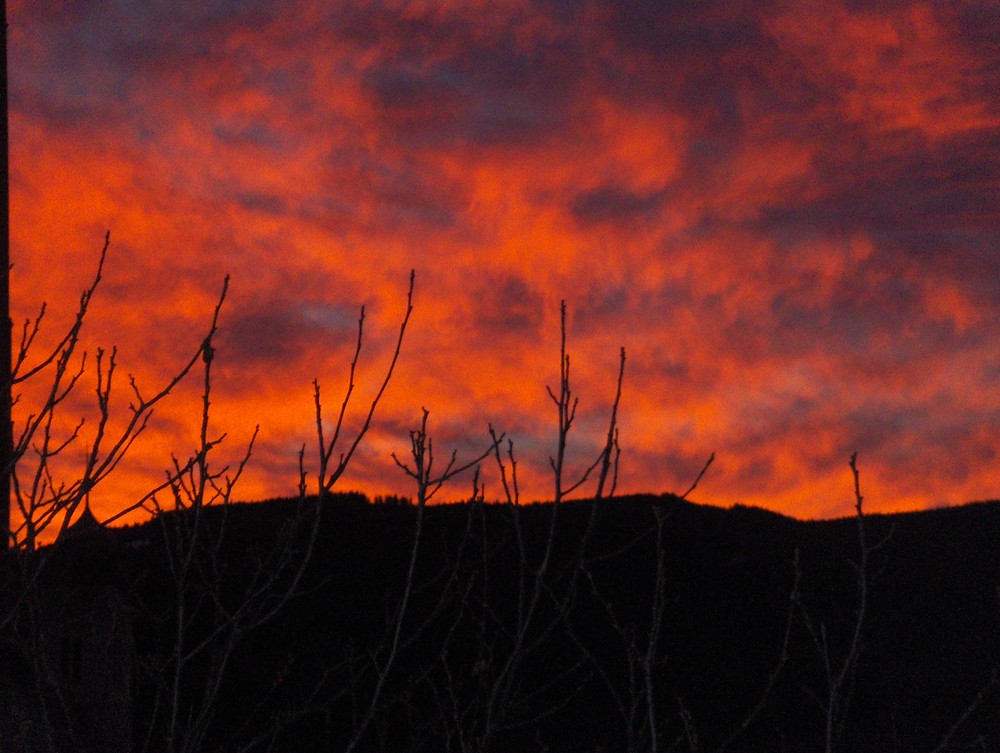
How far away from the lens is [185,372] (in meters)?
3.50

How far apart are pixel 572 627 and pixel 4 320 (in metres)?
7.96

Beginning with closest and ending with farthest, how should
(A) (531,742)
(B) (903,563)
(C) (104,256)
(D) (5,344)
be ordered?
(C) (104,256) → (D) (5,344) → (A) (531,742) → (B) (903,563)

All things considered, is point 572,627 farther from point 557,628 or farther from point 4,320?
point 4,320

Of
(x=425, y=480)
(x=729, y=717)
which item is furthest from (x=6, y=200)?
(x=729, y=717)

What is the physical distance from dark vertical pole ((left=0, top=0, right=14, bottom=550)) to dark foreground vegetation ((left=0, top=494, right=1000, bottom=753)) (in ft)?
19.7

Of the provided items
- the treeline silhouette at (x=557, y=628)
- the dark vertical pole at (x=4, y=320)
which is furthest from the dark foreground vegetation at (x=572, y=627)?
the dark vertical pole at (x=4, y=320)

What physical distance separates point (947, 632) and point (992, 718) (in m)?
1.85

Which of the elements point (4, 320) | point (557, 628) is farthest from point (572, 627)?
point (4, 320)

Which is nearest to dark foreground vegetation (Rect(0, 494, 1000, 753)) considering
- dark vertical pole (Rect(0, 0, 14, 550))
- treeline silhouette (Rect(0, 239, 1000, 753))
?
treeline silhouette (Rect(0, 239, 1000, 753))

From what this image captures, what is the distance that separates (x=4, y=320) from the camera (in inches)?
163

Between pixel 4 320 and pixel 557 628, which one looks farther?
pixel 557 628

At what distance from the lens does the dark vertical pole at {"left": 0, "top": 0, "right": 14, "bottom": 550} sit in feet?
12.5

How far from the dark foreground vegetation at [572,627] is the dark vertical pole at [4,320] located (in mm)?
5998

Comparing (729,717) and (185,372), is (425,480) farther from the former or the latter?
(729,717)
